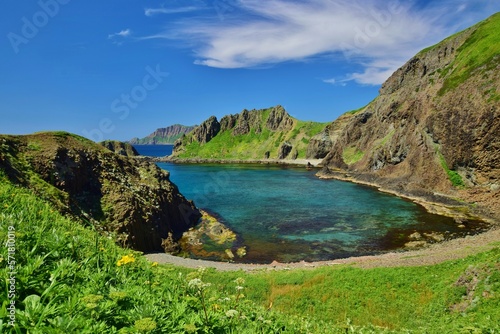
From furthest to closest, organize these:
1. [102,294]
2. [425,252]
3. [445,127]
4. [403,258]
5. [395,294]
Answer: [445,127], [425,252], [403,258], [395,294], [102,294]

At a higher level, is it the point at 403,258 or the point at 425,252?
the point at 403,258

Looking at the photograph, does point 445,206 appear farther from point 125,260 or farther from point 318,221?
point 125,260

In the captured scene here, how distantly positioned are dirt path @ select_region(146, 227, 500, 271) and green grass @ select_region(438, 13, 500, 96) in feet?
169

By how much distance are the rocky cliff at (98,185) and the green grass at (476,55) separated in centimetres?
8581

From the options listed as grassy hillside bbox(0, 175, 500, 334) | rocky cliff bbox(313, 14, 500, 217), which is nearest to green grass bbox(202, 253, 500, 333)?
grassy hillside bbox(0, 175, 500, 334)

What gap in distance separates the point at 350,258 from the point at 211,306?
124 feet

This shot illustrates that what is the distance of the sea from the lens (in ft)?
154

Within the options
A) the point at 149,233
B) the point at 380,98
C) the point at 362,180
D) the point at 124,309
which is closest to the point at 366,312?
the point at 124,309

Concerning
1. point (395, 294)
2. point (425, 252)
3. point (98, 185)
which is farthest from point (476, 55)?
point (98, 185)

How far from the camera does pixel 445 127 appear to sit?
81500 mm

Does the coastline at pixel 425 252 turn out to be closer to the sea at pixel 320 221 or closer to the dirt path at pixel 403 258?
the dirt path at pixel 403 258

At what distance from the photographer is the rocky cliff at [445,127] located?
69312 millimetres

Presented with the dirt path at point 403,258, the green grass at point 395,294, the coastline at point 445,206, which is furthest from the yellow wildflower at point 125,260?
the coastline at point 445,206

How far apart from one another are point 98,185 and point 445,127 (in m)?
84.3
